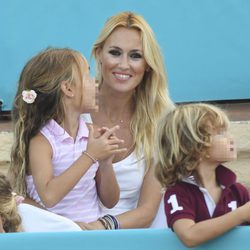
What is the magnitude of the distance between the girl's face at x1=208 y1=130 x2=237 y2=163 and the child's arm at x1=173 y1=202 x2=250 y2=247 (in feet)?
0.62

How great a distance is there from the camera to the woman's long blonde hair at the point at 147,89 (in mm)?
3334

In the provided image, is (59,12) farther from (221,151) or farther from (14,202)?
(221,151)

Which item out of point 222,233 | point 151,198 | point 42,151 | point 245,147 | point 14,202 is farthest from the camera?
point 245,147

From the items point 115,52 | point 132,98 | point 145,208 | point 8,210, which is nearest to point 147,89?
point 132,98

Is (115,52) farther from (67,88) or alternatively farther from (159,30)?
(159,30)

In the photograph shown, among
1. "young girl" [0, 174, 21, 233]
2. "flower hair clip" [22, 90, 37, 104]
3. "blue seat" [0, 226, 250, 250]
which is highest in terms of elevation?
"flower hair clip" [22, 90, 37, 104]

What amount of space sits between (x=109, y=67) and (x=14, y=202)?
0.83 metres

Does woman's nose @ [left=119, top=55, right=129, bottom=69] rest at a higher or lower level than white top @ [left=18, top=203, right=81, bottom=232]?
higher

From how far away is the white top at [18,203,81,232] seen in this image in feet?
9.23

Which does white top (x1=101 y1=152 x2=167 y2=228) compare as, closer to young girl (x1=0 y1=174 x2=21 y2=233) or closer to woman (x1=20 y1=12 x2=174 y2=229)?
woman (x1=20 y1=12 x2=174 y2=229)

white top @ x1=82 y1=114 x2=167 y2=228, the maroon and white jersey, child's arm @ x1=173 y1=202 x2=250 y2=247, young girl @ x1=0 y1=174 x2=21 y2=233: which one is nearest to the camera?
child's arm @ x1=173 y1=202 x2=250 y2=247

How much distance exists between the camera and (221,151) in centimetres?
239

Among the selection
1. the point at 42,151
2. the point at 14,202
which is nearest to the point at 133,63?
the point at 42,151

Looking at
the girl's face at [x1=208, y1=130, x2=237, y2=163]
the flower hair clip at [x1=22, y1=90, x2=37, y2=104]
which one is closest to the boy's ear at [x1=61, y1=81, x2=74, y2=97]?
the flower hair clip at [x1=22, y1=90, x2=37, y2=104]
